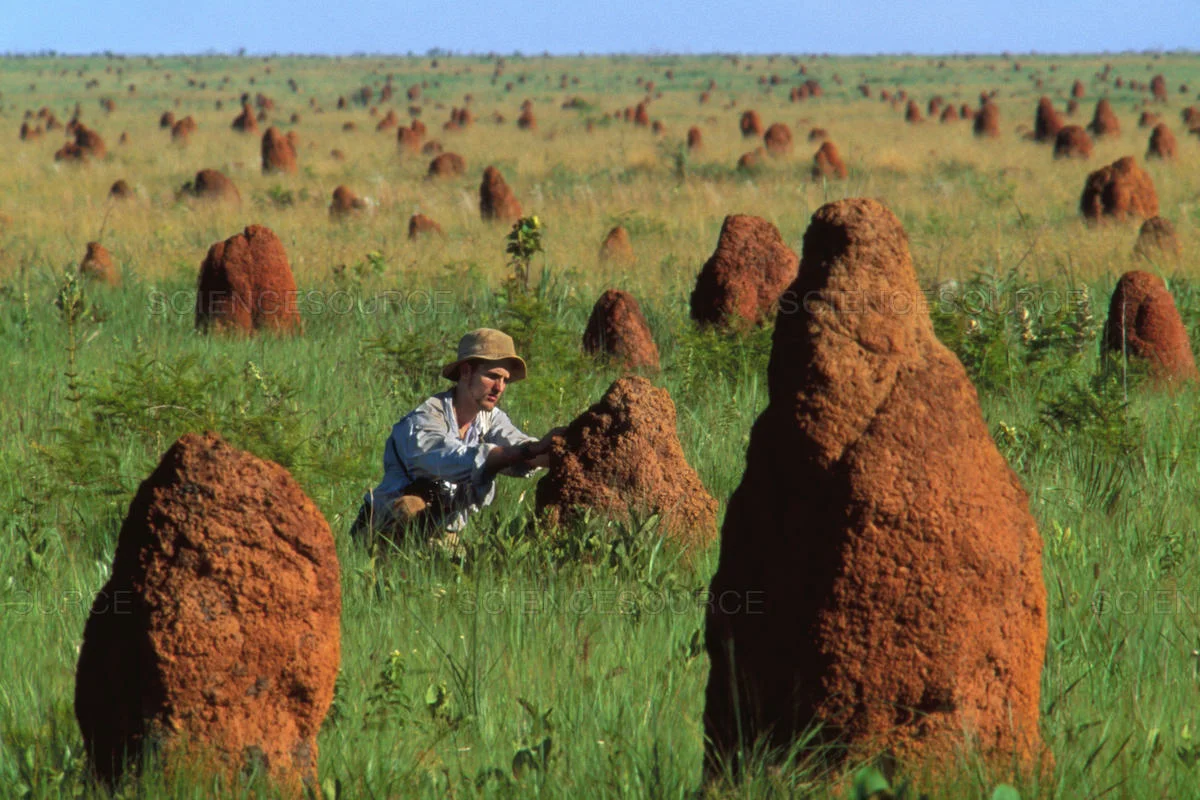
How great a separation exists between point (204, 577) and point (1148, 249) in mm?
11770

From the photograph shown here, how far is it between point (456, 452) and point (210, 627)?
2.37 meters

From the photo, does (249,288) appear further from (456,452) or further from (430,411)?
(456,452)

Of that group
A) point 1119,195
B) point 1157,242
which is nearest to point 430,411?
point 1157,242

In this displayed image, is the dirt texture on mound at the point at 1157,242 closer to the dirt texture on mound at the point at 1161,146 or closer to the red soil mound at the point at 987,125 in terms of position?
the dirt texture on mound at the point at 1161,146

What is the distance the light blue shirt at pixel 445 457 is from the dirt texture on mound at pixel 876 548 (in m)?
2.40

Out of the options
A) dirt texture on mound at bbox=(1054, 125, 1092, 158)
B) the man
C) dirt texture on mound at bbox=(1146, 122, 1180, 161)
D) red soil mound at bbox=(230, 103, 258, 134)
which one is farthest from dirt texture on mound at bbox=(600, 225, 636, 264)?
red soil mound at bbox=(230, 103, 258, 134)

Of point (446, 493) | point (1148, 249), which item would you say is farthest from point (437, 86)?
point (446, 493)

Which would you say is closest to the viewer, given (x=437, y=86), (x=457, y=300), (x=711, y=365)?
(x=711, y=365)

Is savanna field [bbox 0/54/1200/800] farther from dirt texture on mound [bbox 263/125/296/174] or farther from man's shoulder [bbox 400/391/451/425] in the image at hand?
dirt texture on mound [bbox 263/125/296/174]

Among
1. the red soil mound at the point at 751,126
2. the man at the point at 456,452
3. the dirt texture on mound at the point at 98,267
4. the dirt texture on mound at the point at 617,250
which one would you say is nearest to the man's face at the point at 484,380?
the man at the point at 456,452

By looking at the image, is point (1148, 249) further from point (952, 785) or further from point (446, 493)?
point (952, 785)

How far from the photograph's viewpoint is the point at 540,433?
7.54 m

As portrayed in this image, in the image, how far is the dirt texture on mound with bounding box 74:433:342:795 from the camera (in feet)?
9.96

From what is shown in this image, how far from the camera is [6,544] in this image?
17.5 feet
